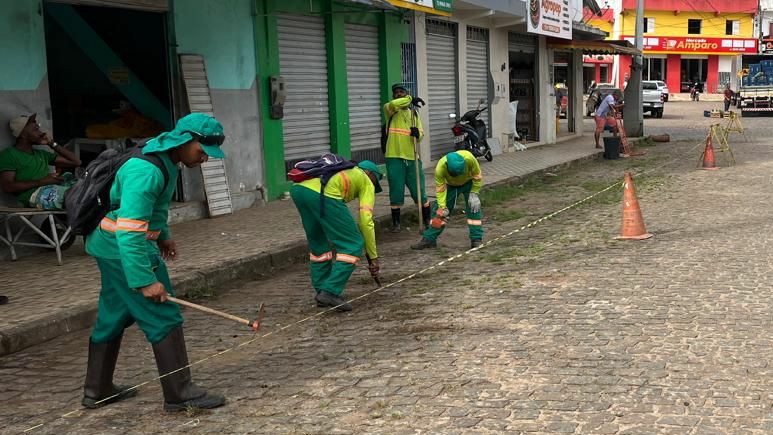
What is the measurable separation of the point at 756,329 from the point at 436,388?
8.06 feet

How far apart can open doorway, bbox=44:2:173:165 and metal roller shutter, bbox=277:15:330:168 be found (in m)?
2.15

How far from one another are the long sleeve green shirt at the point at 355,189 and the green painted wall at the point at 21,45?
12.6 feet

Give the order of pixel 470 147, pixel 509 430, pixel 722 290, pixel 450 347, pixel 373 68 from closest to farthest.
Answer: pixel 509 430, pixel 450 347, pixel 722 290, pixel 373 68, pixel 470 147

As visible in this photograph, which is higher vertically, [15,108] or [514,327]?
[15,108]

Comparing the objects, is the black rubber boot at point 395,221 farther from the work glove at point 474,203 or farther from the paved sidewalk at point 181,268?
the work glove at point 474,203

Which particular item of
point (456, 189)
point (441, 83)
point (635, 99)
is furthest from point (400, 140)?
point (635, 99)

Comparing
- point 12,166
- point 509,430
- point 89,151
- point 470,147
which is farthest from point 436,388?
point 470,147

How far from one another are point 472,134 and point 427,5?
4866 millimetres

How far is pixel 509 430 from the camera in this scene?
4078mm

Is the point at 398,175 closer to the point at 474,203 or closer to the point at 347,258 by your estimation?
the point at 474,203

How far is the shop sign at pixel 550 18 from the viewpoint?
2092 centimetres

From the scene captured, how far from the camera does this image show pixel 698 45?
6100 cm

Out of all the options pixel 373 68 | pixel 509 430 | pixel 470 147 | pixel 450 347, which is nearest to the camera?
pixel 509 430

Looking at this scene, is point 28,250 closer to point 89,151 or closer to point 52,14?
point 89,151
